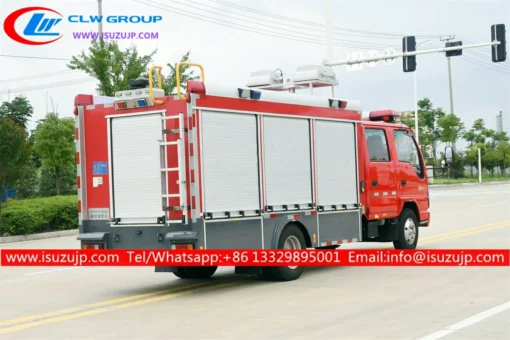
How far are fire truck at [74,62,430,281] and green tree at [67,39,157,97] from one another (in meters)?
17.9

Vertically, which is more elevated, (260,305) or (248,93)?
(248,93)

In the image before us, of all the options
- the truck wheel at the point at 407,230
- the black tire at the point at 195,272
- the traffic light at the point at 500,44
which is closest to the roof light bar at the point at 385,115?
the truck wheel at the point at 407,230

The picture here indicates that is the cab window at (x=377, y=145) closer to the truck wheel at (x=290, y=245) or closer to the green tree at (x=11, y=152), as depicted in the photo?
the truck wheel at (x=290, y=245)

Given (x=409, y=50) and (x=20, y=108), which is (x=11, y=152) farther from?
(x=20, y=108)

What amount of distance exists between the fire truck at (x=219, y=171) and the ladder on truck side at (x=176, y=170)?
16 millimetres

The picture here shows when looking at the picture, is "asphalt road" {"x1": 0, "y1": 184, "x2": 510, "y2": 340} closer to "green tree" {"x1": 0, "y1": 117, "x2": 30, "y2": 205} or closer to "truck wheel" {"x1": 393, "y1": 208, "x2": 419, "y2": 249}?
"truck wheel" {"x1": 393, "y1": 208, "x2": 419, "y2": 249}

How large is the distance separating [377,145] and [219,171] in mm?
4544

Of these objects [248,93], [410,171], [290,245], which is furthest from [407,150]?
[248,93]

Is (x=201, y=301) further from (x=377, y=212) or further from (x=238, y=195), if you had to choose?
(x=377, y=212)

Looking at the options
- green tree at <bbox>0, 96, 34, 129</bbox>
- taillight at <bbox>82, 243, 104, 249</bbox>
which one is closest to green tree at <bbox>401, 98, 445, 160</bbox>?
green tree at <bbox>0, 96, 34, 129</bbox>

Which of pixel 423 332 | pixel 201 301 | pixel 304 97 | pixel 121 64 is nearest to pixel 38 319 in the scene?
pixel 201 301

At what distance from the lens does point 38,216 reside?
23266 millimetres

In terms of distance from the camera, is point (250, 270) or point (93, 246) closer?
point (93, 246)

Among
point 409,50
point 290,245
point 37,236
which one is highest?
point 409,50
